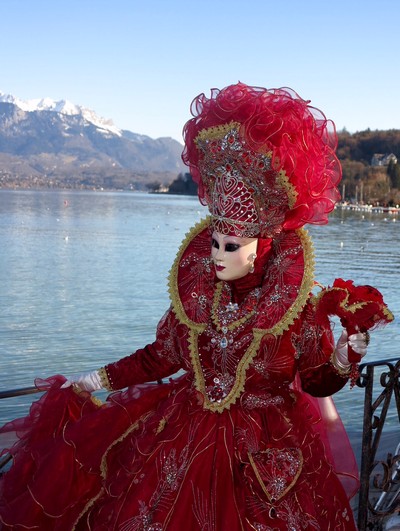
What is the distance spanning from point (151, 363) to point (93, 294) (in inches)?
600

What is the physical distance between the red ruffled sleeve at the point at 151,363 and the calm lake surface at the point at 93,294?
574cm

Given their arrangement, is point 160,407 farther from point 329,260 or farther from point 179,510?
point 329,260

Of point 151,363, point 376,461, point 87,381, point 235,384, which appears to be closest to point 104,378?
point 87,381

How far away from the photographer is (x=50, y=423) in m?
2.77

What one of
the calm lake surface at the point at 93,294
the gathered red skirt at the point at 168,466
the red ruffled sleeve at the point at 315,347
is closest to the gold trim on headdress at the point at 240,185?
the red ruffled sleeve at the point at 315,347

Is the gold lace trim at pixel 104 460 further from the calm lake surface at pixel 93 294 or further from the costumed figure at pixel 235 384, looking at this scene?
the calm lake surface at pixel 93 294

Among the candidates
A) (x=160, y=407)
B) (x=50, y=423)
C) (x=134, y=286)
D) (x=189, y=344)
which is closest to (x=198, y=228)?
(x=189, y=344)

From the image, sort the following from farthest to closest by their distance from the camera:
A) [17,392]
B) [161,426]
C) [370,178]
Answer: [370,178] < [17,392] < [161,426]

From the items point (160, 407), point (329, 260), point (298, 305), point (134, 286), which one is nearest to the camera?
point (298, 305)

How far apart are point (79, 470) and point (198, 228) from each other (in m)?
0.98

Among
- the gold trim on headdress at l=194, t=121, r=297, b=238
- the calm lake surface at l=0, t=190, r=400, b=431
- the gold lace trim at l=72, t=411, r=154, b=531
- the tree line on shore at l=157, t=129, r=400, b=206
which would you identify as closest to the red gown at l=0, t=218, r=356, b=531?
the gold lace trim at l=72, t=411, r=154, b=531

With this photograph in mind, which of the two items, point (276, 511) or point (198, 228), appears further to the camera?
point (198, 228)

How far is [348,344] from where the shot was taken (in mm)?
2430

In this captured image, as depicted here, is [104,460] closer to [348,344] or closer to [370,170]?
[348,344]
